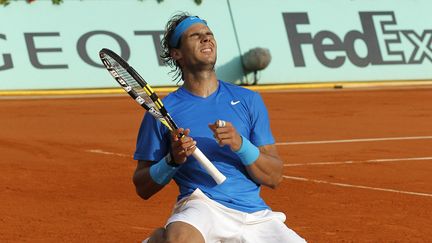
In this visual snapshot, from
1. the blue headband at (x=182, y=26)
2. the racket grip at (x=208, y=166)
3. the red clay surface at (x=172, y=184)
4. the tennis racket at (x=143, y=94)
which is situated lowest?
the red clay surface at (x=172, y=184)

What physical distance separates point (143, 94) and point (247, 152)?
2.46ft

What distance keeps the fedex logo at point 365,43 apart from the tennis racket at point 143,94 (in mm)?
17547

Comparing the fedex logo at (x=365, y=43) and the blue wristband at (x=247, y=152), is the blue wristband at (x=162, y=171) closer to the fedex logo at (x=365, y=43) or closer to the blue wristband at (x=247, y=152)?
the blue wristband at (x=247, y=152)

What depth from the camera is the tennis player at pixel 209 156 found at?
231 inches

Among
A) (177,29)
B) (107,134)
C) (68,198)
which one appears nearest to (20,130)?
(107,134)

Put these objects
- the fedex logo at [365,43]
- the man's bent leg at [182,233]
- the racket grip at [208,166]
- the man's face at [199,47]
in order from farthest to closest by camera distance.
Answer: the fedex logo at [365,43]
the man's face at [199,47]
the racket grip at [208,166]
the man's bent leg at [182,233]

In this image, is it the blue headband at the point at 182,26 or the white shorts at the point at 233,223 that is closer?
the white shorts at the point at 233,223

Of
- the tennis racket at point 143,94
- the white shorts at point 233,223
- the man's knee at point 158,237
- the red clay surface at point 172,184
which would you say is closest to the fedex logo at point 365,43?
the red clay surface at point 172,184

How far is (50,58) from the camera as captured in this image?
21.5 metres

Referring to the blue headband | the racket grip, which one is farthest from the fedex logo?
the racket grip

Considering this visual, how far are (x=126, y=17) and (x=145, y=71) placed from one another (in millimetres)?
1219

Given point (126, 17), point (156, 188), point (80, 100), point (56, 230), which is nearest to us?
point (156, 188)

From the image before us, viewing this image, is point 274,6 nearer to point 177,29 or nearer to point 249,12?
point 249,12

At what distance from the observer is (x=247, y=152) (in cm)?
585
